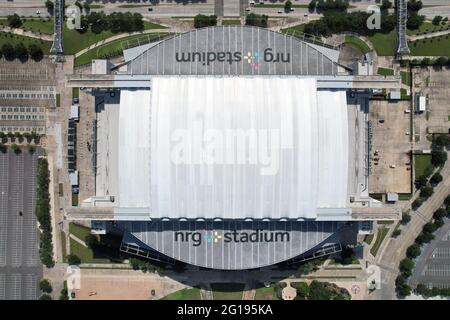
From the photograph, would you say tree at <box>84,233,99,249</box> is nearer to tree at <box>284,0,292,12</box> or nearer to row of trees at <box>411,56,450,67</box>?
tree at <box>284,0,292,12</box>

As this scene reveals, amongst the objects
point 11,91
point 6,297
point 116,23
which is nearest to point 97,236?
point 6,297

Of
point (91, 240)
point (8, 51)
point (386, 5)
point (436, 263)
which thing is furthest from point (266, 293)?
point (8, 51)

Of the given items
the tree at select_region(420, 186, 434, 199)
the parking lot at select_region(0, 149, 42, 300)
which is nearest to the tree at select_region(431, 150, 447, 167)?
the tree at select_region(420, 186, 434, 199)

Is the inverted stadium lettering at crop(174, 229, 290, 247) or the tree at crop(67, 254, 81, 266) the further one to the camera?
the tree at crop(67, 254, 81, 266)

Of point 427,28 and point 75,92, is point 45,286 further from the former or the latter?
point 427,28

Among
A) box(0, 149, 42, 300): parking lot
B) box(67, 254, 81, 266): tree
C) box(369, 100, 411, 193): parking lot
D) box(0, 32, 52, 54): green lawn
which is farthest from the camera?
box(0, 32, 52, 54): green lawn

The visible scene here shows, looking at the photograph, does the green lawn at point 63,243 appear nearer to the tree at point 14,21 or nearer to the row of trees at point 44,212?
the row of trees at point 44,212
